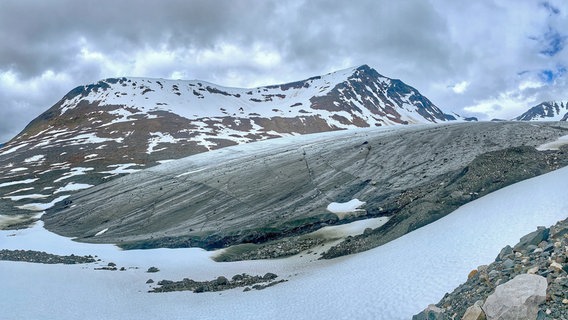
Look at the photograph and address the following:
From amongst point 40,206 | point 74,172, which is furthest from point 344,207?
point 74,172

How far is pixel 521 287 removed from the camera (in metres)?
9.19

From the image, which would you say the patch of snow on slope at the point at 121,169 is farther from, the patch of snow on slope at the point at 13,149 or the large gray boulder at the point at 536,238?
the large gray boulder at the point at 536,238

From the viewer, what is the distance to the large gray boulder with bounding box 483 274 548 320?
8703 millimetres

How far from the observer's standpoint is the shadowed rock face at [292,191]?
35.3 meters

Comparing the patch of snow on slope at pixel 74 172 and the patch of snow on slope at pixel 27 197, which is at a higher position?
the patch of snow on slope at pixel 74 172

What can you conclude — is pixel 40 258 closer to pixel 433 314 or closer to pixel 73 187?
pixel 433 314

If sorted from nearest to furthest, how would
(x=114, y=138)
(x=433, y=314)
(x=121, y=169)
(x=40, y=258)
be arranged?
(x=433, y=314), (x=40, y=258), (x=121, y=169), (x=114, y=138)

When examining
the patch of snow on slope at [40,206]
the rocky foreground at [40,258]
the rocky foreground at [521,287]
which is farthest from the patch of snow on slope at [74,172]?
the rocky foreground at [521,287]

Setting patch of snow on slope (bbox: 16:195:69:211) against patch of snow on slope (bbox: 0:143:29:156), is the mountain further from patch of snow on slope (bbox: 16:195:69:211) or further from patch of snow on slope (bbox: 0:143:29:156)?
patch of snow on slope (bbox: 0:143:29:156)

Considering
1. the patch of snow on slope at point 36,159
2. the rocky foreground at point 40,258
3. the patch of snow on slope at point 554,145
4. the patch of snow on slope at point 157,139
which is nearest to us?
the rocky foreground at point 40,258

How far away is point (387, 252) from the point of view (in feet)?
73.1

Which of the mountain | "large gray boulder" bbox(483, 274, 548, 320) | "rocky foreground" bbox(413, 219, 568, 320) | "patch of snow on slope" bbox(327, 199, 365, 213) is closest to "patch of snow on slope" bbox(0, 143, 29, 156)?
the mountain

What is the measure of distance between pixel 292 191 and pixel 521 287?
118 feet

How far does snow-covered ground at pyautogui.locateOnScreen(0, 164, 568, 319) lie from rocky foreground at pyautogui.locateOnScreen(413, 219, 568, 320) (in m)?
2.35
